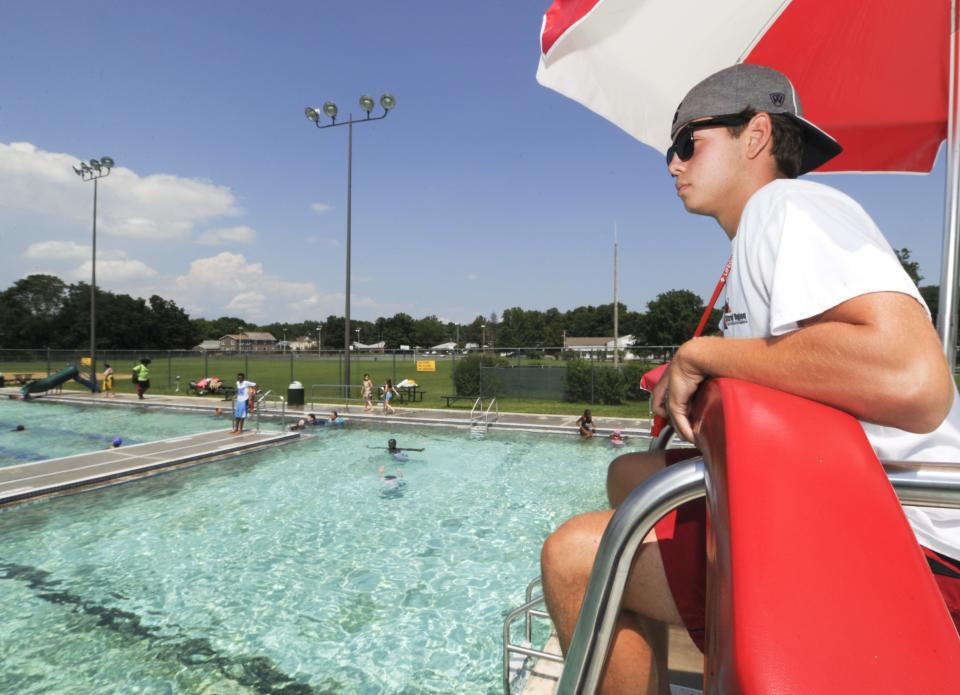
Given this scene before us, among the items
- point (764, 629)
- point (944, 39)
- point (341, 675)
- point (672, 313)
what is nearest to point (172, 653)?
point (341, 675)

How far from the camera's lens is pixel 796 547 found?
638 mm

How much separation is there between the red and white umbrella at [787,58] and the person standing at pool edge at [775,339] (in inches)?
73.2

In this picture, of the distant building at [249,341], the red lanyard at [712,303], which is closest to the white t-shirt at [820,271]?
the red lanyard at [712,303]

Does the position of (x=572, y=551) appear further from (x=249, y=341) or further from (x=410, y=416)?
(x=249, y=341)

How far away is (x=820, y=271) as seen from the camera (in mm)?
898

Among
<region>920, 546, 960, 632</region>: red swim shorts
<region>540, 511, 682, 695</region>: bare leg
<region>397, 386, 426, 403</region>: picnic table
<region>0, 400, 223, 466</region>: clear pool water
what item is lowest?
<region>0, 400, 223, 466</region>: clear pool water

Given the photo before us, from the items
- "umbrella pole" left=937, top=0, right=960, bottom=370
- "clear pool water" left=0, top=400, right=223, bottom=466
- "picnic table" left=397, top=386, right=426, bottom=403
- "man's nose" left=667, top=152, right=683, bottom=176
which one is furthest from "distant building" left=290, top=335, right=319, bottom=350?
"man's nose" left=667, top=152, right=683, bottom=176

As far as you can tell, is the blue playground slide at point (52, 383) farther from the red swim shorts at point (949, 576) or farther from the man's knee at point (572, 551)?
the red swim shorts at point (949, 576)

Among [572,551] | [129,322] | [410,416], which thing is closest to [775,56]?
[572,551]

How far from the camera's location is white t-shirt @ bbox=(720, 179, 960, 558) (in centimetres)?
87

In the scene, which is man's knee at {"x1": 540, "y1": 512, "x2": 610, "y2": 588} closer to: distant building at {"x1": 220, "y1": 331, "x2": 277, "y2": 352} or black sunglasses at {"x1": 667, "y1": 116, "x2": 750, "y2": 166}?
black sunglasses at {"x1": 667, "y1": 116, "x2": 750, "y2": 166}

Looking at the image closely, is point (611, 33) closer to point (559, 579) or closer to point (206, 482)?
point (559, 579)

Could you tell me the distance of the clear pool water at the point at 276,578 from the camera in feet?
18.6

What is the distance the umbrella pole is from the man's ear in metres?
2.18
